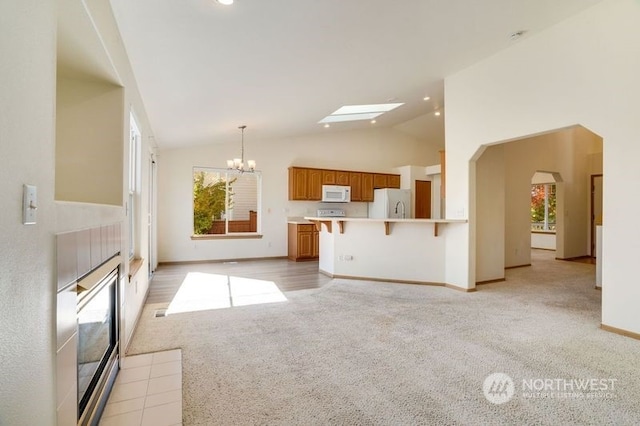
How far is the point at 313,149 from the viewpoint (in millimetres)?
7969

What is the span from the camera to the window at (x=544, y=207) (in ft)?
30.9

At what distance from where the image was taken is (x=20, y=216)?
0.89 meters

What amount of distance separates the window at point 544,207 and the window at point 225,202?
28.1 ft

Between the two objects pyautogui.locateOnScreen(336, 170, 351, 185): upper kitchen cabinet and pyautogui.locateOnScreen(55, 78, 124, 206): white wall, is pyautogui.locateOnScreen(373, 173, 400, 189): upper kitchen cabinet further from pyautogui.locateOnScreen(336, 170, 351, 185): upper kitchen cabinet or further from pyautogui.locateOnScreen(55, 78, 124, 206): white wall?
pyautogui.locateOnScreen(55, 78, 124, 206): white wall

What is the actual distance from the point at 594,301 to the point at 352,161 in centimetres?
576

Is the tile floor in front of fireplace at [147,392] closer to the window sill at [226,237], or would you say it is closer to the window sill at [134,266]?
the window sill at [134,266]

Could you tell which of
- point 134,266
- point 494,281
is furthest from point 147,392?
point 494,281

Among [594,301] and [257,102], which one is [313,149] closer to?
[257,102]

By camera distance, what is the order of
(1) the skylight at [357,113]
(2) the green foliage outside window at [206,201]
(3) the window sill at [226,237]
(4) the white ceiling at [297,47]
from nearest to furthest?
(4) the white ceiling at [297,47] < (1) the skylight at [357,113] < (3) the window sill at [226,237] < (2) the green foliage outside window at [206,201]

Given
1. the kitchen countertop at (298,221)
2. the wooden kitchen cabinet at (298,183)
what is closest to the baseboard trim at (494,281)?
the kitchen countertop at (298,221)

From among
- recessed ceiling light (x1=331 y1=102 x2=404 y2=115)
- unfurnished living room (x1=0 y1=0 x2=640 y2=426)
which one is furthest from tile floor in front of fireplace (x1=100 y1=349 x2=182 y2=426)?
recessed ceiling light (x1=331 y1=102 x2=404 y2=115)

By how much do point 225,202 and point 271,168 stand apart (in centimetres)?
137

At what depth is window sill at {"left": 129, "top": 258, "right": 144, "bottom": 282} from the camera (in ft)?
9.58

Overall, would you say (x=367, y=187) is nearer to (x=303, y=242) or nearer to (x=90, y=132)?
(x=303, y=242)
